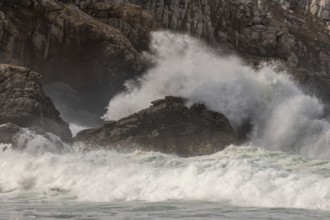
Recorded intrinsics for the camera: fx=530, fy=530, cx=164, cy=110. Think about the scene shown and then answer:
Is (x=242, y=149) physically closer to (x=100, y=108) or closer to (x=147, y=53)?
(x=100, y=108)

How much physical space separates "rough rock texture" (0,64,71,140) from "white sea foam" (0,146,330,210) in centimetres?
591

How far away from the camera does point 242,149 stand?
2866 cm

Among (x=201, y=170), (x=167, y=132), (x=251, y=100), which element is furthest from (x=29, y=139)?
(x=251, y=100)

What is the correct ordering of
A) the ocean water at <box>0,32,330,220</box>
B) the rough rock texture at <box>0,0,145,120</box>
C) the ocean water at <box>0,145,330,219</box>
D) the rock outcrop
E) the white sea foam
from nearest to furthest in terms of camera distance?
the ocean water at <box>0,145,330,219</box>, the ocean water at <box>0,32,330,220</box>, the white sea foam, the rough rock texture at <box>0,0,145,120</box>, the rock outcrop

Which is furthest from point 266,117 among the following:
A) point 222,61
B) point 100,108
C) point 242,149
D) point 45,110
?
point 45,110

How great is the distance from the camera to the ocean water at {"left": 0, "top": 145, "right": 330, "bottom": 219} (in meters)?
14.0

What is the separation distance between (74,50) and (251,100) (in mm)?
14956

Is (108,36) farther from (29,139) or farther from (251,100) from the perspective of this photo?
(29,139)

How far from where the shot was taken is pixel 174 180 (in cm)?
1838

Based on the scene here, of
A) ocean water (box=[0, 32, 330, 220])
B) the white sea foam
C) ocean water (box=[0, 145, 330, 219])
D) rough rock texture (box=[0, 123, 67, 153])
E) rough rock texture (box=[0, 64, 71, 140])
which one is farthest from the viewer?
rough rock texture (box=[0, 64, 71, 140])

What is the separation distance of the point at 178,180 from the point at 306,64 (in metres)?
62.8

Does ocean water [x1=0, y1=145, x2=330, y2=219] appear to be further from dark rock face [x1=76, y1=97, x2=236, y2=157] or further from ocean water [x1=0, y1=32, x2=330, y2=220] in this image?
dark rock face [x1=76, y1=97, x2=236, y2=157]

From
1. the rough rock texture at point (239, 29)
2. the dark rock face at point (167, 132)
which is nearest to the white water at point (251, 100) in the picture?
the dark rock face at point (167, 132)

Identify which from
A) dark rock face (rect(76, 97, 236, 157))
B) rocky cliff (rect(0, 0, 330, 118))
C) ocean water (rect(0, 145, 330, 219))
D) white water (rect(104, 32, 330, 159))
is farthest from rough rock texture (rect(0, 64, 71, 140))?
white water (rect(104, 32, 330, 159))
